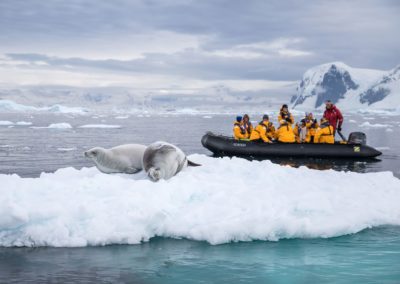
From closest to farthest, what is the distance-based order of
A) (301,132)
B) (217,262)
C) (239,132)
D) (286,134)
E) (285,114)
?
1. (217,262)
2. (285,114)
3. (286,134)
4. (239,132)
5. (301,132)

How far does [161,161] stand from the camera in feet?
25.2

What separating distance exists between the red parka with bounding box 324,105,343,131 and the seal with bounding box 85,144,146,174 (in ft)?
34.3

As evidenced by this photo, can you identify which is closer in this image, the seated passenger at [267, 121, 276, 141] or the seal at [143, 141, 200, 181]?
the seal at [143, 141, 200, 181]

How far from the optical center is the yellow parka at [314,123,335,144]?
17.0 m

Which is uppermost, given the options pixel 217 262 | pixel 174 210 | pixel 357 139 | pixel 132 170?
pixel 357 139

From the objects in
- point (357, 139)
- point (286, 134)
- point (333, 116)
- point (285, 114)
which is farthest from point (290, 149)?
point (357, 139)

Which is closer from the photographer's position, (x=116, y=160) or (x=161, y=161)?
(x=161, y=161)

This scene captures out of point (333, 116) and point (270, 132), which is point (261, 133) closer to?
point (270, 132)

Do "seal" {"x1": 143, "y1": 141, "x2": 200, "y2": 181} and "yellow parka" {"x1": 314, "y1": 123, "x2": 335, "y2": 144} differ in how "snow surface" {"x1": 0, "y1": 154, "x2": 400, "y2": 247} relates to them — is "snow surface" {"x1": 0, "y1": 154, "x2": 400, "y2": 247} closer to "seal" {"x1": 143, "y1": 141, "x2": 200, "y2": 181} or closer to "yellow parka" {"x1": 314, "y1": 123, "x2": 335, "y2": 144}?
"seal" {"x1": 143, "y1": 141, "x2": 200, "y2": 181}

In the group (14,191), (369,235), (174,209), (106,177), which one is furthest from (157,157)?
(369,235)

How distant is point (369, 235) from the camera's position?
6594 mm

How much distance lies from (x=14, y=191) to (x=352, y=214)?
4.56 meters

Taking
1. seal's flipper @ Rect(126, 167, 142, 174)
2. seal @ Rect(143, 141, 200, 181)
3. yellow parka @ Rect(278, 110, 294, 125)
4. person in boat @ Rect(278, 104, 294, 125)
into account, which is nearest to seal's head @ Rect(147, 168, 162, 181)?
seal @ Rect(143, 141, 200, 181)

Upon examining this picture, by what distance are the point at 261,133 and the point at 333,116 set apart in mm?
2665
